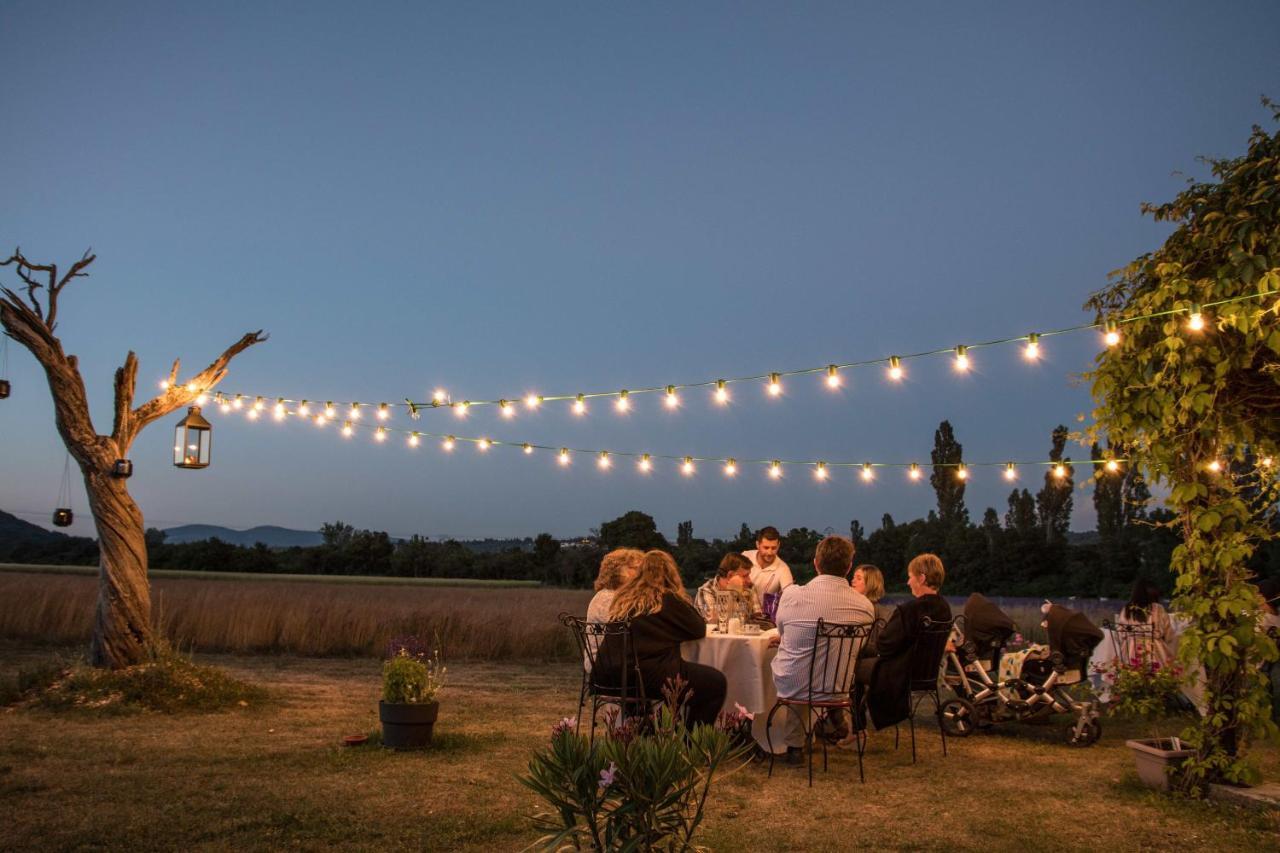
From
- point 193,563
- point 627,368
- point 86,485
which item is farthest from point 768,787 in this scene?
point 193,563

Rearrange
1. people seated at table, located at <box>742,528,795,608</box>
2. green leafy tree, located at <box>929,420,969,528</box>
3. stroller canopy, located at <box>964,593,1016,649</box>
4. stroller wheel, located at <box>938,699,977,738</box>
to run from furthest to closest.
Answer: green leafy tree, located at <box>929,420,969,528</box> → people seated at table, located at <box>742,528,795,608</box> → stroller canopy, located at <box>964,593,1016,649</box> → stroller wheel, located at <box>938,699,977,738</box>

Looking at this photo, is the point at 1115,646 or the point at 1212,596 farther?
the point at 1115,646

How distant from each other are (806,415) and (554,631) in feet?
14.6

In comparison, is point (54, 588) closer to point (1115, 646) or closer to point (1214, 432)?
point (1115, 646)

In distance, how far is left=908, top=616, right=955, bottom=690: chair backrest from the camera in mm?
6074

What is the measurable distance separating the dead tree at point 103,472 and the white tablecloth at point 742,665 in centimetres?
479

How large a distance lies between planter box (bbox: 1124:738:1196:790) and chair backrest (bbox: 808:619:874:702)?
1622 mm

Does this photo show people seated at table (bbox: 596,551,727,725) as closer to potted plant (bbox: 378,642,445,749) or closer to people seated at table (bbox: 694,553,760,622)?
people seated at table (bbox: 694,553,760,622)

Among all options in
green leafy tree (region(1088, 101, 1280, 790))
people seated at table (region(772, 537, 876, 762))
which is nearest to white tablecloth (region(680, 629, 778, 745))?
people seated at table (region(772, 537, 876, 762))

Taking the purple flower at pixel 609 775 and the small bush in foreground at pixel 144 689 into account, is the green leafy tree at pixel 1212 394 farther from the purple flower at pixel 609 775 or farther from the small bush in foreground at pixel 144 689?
the small bush in foreground at pixel 144 689

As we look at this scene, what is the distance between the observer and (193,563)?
123 feet

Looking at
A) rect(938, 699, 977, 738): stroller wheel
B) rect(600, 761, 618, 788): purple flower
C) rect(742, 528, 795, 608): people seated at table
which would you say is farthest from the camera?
rect(742, 528, 795, 608): people seated at table

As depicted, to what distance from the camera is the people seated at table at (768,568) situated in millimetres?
7742

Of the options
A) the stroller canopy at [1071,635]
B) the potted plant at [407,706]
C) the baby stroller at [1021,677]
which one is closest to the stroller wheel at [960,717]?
the baby stroller at [1021,677]
